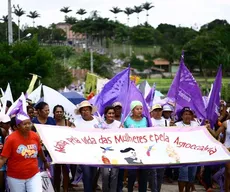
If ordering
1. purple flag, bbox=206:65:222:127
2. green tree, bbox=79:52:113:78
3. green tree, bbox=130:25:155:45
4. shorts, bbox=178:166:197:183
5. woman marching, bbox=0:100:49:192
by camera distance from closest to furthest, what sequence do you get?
woman marching, bbox=0:100:49:192 → shorts, bbox=178:166:197:183 → purple flag, bbox=206:65:222:127 → green tree, bbox=79:52:113:78 → green tree, bbox=130:25:155:45

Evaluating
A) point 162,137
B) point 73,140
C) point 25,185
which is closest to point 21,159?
point 25,185

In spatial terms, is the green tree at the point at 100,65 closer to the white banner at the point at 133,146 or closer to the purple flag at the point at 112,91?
the purple flag at the point at 112,91

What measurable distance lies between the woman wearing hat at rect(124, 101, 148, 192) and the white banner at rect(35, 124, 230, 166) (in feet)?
0.49

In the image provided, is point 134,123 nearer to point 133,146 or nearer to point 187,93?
point 133,146

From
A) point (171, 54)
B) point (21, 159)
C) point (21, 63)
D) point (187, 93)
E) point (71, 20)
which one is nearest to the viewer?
point (21, 159)

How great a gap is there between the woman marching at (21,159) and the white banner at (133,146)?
22.9 inches

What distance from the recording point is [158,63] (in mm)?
101188

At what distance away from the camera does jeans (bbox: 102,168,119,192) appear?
303 inches

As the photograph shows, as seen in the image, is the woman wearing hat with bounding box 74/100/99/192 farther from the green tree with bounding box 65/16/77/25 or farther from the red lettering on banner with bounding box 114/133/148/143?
the green tree with bounding box 65/16/77/25

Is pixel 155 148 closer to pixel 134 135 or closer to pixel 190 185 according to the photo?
pixel 134 135

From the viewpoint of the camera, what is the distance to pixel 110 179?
773 cm

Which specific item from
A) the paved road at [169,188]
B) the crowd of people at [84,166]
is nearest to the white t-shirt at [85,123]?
the crowd of people at [84,166]

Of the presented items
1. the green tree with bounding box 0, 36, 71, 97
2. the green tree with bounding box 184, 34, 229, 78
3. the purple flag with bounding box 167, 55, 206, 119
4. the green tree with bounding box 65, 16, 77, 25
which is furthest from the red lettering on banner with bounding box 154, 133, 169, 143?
the green tree with bounding box 65, 16, 77, 25

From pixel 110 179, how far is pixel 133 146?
562 millimetres
